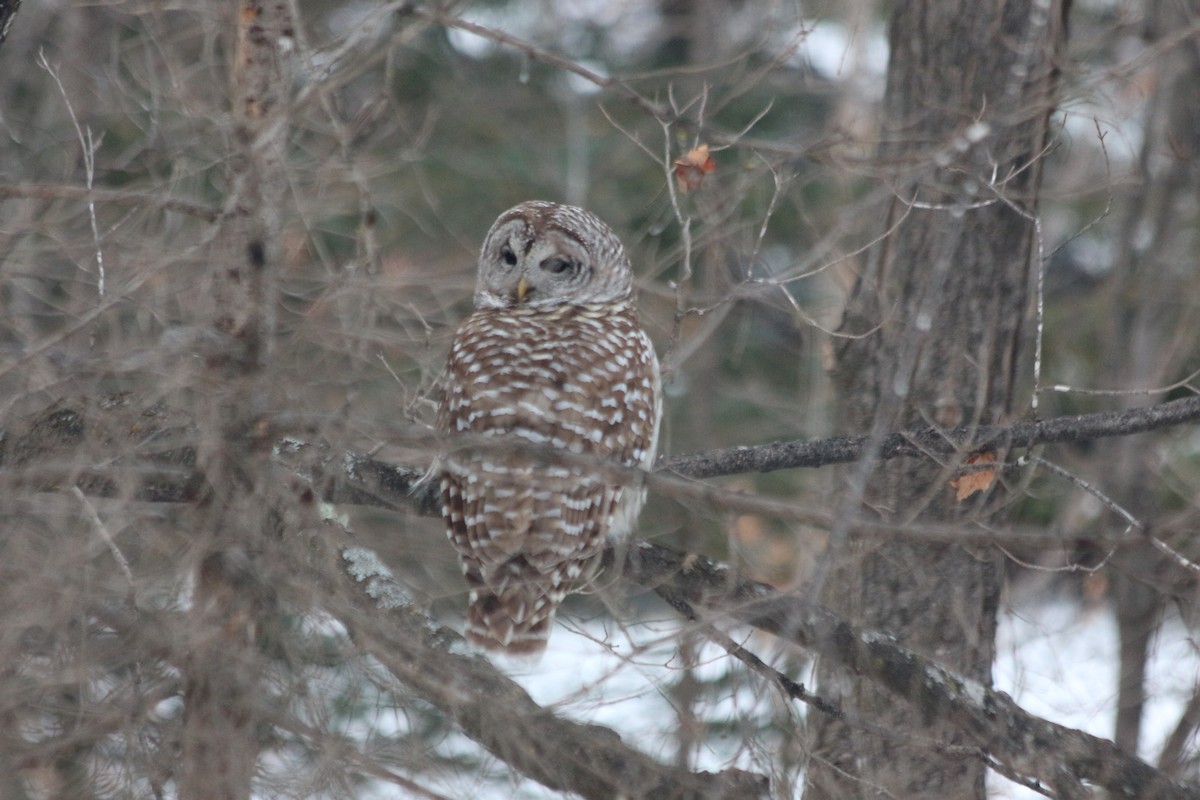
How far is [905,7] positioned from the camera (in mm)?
5949

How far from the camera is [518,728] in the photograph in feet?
11.1

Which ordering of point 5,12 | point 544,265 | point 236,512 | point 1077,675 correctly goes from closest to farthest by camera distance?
point 236,512 → point 5,12 → point 544,265 → point 1077,675

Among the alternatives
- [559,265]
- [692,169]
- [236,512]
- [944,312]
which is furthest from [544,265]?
[236,512]

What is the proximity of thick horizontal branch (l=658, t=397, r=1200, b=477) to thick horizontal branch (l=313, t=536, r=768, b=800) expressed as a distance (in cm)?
127

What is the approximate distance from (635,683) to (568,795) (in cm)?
38

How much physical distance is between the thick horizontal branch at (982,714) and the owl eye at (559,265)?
1.71 m

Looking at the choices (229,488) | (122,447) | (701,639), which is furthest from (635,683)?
(122,447)

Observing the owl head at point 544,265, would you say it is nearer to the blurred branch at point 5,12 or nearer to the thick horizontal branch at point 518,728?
the blurred branch at point 5,12

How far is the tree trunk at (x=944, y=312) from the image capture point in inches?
210

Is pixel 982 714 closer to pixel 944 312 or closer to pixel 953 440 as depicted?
pixel 953 440

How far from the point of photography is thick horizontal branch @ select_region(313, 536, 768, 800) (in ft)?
10.7

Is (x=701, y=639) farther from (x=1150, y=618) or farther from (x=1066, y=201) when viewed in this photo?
(x=1066, y=201)

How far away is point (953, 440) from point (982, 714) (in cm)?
85

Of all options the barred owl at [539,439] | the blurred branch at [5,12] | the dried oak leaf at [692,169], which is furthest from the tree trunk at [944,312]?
the blurred branch at [5,12]
